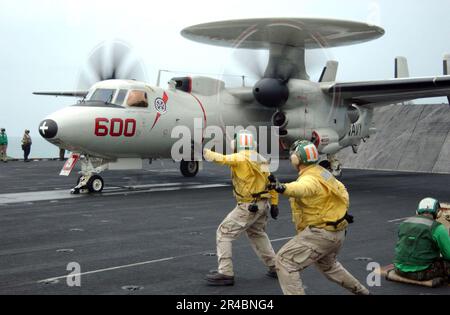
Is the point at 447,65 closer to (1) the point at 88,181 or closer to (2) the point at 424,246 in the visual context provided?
(1) the point at 88,181

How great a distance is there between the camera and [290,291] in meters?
5.79

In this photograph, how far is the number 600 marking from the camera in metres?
16.8

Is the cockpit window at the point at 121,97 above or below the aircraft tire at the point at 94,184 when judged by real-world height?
above

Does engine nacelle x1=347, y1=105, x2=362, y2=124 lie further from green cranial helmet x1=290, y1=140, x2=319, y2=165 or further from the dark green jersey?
green cranial helmet x1=290, y1=140, x2=319, y2=165

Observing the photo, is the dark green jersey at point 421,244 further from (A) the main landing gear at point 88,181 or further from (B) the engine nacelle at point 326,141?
(B) the engine nacelle at point 326,141

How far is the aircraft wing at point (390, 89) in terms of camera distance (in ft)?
64.7

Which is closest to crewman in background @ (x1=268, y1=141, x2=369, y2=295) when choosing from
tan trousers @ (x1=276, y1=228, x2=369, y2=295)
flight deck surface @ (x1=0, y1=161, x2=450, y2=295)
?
tan trousers @ (x1=276, y1=228, x2=369, y2=295)

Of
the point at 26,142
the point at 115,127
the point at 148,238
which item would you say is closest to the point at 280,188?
the point at 148,238

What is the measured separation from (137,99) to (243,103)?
18.6 ft

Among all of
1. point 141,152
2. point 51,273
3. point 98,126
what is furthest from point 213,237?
point 141,152

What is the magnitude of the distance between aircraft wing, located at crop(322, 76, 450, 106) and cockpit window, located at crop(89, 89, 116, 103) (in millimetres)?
9108

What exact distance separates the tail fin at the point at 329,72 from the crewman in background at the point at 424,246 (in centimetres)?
1799

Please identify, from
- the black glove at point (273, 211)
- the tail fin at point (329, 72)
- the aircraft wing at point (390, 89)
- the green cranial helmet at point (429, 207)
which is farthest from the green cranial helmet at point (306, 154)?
the tail fin at point (329, 72)

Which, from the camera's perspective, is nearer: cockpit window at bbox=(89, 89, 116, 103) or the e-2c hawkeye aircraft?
the e-2c hawkeye aircraft
